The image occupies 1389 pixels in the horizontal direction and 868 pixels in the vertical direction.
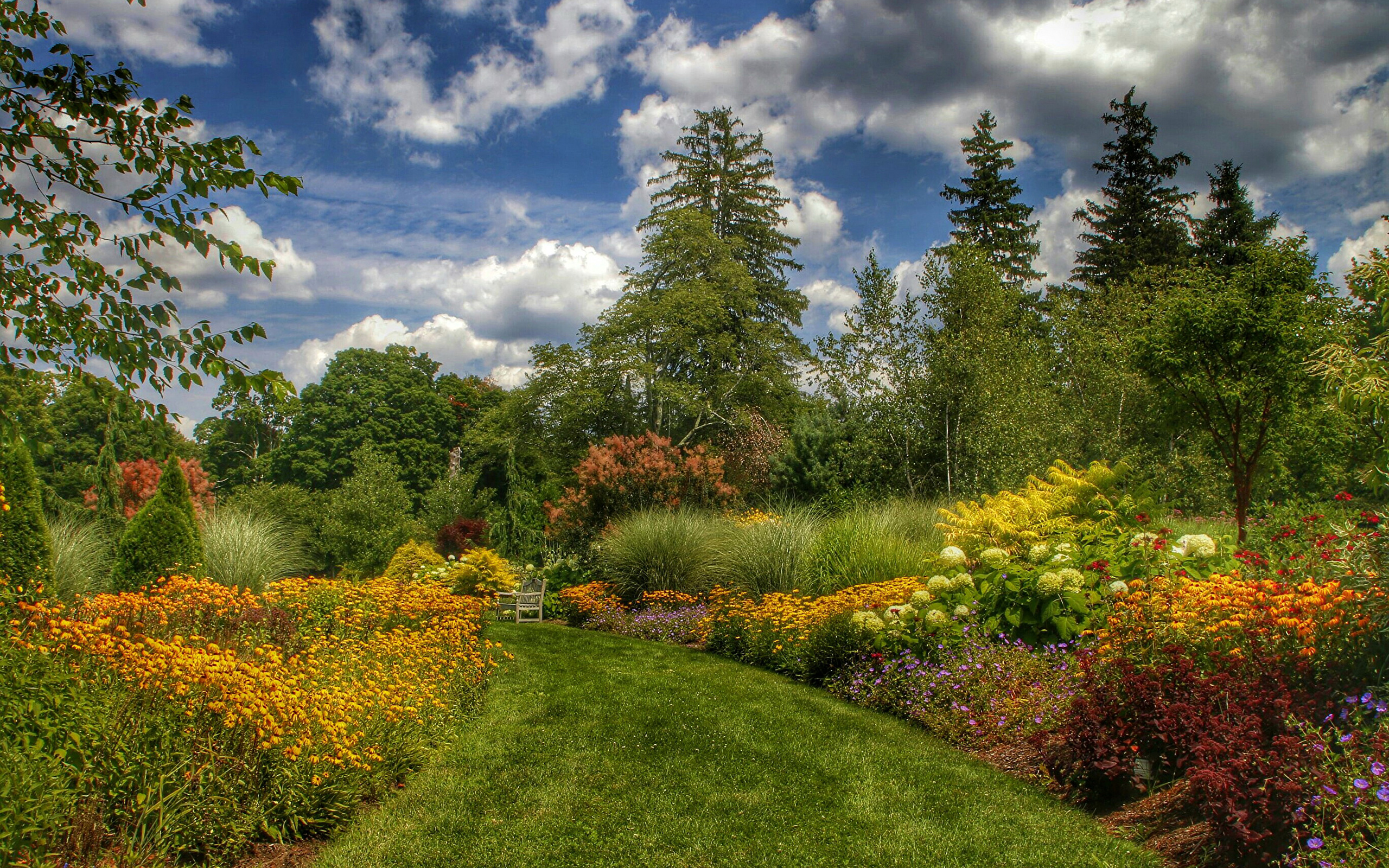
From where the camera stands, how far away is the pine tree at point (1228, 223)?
26328 mm

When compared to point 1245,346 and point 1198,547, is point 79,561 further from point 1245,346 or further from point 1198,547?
point 1245,346

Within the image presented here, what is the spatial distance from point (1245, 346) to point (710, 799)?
12523 millimetres

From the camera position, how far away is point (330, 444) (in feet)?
103

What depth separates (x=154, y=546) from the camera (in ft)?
31.1

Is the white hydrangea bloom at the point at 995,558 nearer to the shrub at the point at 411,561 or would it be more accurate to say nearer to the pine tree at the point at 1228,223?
the shrub at the point at 411,561

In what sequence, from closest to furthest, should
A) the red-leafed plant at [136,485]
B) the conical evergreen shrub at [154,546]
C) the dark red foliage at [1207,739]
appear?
1. the dark red foliage at [1207,739]
2. the conical evergreen shrub at [154,546]
3. the red-leafed plant at [136,485]

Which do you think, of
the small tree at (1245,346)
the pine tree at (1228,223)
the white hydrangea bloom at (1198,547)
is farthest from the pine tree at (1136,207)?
the white hydrangea bloom at (1198,547)

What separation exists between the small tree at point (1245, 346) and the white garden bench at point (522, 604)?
10.8 metres

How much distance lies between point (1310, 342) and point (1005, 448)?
4.81 meters

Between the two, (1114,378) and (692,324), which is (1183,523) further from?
(692,324)

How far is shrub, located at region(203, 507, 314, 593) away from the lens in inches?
399

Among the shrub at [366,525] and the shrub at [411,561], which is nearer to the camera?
the shrub at [411,561]

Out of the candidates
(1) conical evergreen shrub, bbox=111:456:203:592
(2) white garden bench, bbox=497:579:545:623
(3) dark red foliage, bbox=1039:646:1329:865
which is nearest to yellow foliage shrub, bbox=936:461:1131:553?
(3) dark red foliage, bbox=1039:646:1329:865

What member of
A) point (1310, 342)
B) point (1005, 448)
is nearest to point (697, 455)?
point (1005, 448)
